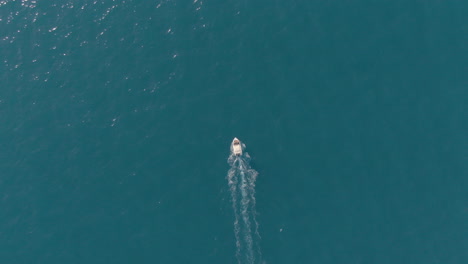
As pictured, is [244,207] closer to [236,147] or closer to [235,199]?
[235,199]

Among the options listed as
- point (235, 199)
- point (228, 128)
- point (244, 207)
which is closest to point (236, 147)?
point (228, 128)

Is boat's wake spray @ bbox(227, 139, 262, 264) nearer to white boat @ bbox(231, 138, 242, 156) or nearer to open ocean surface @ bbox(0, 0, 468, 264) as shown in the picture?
white boat @ bbox(231, 138, 242, 156)

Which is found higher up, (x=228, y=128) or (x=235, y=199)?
(x=228, y=128)

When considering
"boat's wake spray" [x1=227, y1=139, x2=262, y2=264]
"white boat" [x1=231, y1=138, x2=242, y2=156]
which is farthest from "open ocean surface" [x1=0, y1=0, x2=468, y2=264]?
"white boat" [x1=231, y1=138, x2=242, y2=156]

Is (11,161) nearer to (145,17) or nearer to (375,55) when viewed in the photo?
(145,17)

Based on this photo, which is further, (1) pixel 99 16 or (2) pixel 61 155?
(1) pixel 99 16

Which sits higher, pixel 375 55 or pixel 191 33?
pixel 191 33

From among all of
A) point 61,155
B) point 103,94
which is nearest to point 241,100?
point 103,94
